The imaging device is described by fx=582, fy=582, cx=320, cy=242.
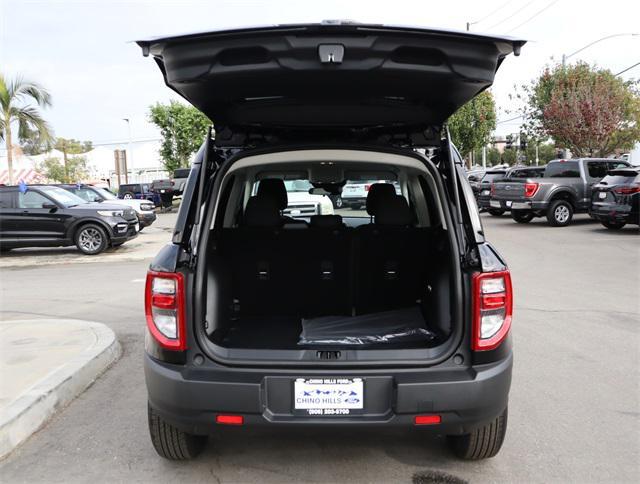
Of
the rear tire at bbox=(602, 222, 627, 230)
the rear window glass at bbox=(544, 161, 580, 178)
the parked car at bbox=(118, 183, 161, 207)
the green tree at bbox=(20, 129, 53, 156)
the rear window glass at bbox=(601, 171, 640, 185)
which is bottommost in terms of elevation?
the rear tire at bbox=(602, 222, 627, 230)

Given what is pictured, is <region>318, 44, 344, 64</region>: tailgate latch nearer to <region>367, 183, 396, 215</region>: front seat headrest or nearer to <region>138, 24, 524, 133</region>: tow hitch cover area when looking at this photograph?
<region>138, 24, 524, 133</region>: tow hitch cover area

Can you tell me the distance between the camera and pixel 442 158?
138 inches

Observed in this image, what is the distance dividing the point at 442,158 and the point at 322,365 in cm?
148

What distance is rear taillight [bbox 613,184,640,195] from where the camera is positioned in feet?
46.0

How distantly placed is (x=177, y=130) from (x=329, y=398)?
31.4m

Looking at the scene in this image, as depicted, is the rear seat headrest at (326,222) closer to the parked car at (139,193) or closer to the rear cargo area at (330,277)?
the rear cargo area at (330,277)

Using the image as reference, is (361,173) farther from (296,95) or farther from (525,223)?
(525,223)

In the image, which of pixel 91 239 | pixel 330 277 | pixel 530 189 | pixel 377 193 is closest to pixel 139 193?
pixel 91 239

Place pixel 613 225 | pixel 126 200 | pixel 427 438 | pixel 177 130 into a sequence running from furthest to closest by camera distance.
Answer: pixel 177 130, pixel 126 200, pixel 613 225, pixel 427 438

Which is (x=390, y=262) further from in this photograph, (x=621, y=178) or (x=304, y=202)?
(x=621, y=178)

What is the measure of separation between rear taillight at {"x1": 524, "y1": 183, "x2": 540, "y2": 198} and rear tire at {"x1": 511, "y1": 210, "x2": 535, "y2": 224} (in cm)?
121

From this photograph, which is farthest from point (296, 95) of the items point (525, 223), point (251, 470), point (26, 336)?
point (525, 223)

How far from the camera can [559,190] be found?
16.9 m

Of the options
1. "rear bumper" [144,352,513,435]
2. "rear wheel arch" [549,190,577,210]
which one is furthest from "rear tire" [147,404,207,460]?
"rear wheel arch" [549,190,577,210]
